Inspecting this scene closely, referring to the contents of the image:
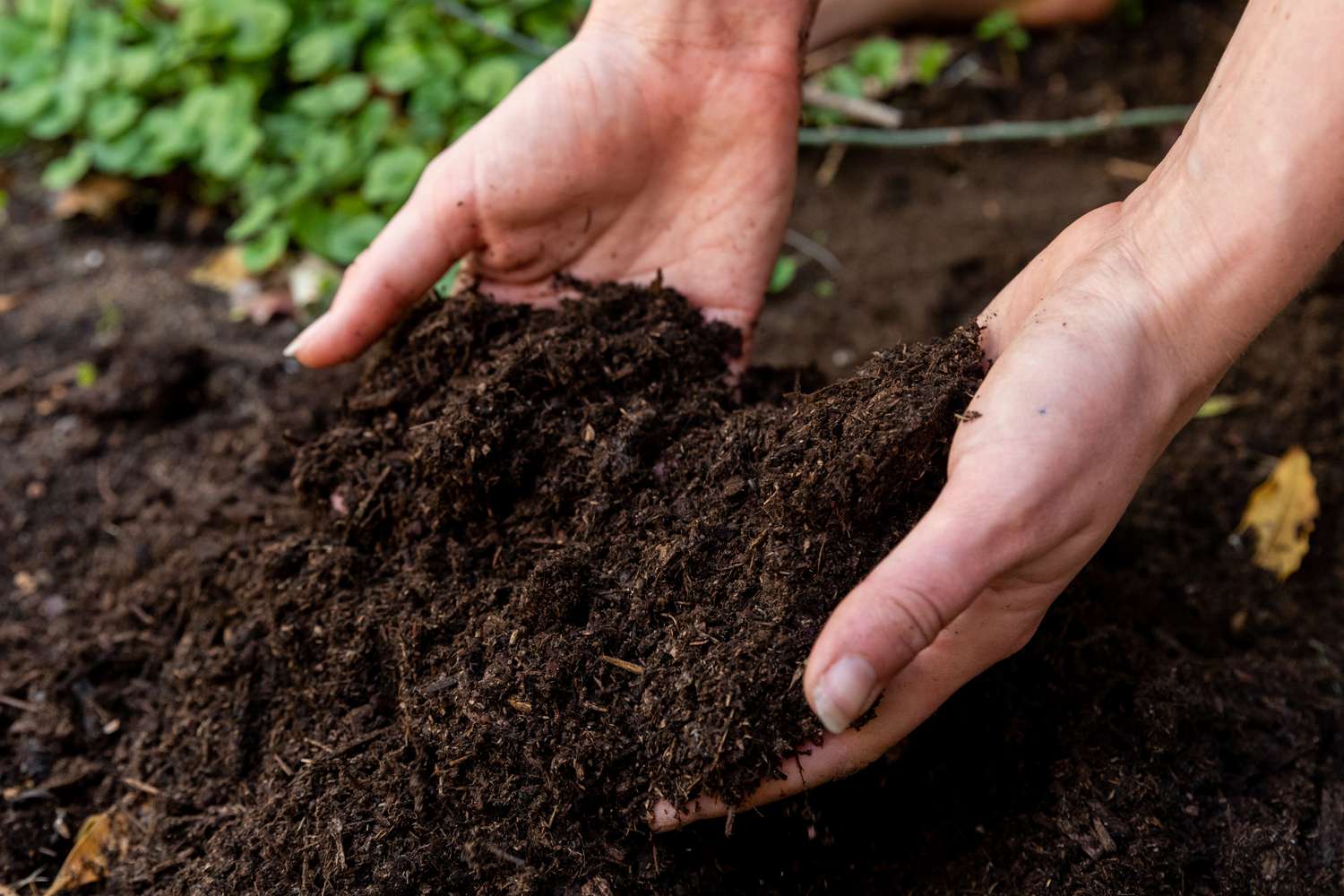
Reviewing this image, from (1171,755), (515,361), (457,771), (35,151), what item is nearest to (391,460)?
(515,361)

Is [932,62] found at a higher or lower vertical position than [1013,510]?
lower

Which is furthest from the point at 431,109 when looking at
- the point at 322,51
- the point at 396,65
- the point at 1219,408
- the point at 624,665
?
the point at 1219,408

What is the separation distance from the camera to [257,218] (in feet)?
11.8

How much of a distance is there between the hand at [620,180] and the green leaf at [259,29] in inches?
70.2

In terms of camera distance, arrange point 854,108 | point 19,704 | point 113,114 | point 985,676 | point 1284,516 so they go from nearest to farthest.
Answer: point 985,676 < point 19,704 < point 1284,516 < point 113,114 < point 854,108

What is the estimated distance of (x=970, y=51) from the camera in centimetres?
453

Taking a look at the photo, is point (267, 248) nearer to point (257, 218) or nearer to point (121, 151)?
point (257, 218)

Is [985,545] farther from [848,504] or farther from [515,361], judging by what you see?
[515,361]

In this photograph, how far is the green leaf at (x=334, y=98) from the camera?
364 centimetres

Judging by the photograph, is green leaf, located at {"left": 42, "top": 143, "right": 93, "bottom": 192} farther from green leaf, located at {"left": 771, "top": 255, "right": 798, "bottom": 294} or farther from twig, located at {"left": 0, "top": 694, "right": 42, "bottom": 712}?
green leaf, located at {"left": 771, "top": 255, "right": 798, "bottom": 294}

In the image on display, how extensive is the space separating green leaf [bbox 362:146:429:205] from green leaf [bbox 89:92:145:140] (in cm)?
108

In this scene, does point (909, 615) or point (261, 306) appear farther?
point (261, 306)

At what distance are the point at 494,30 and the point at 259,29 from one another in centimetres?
87

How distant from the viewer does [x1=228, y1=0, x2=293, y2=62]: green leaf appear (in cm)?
373
